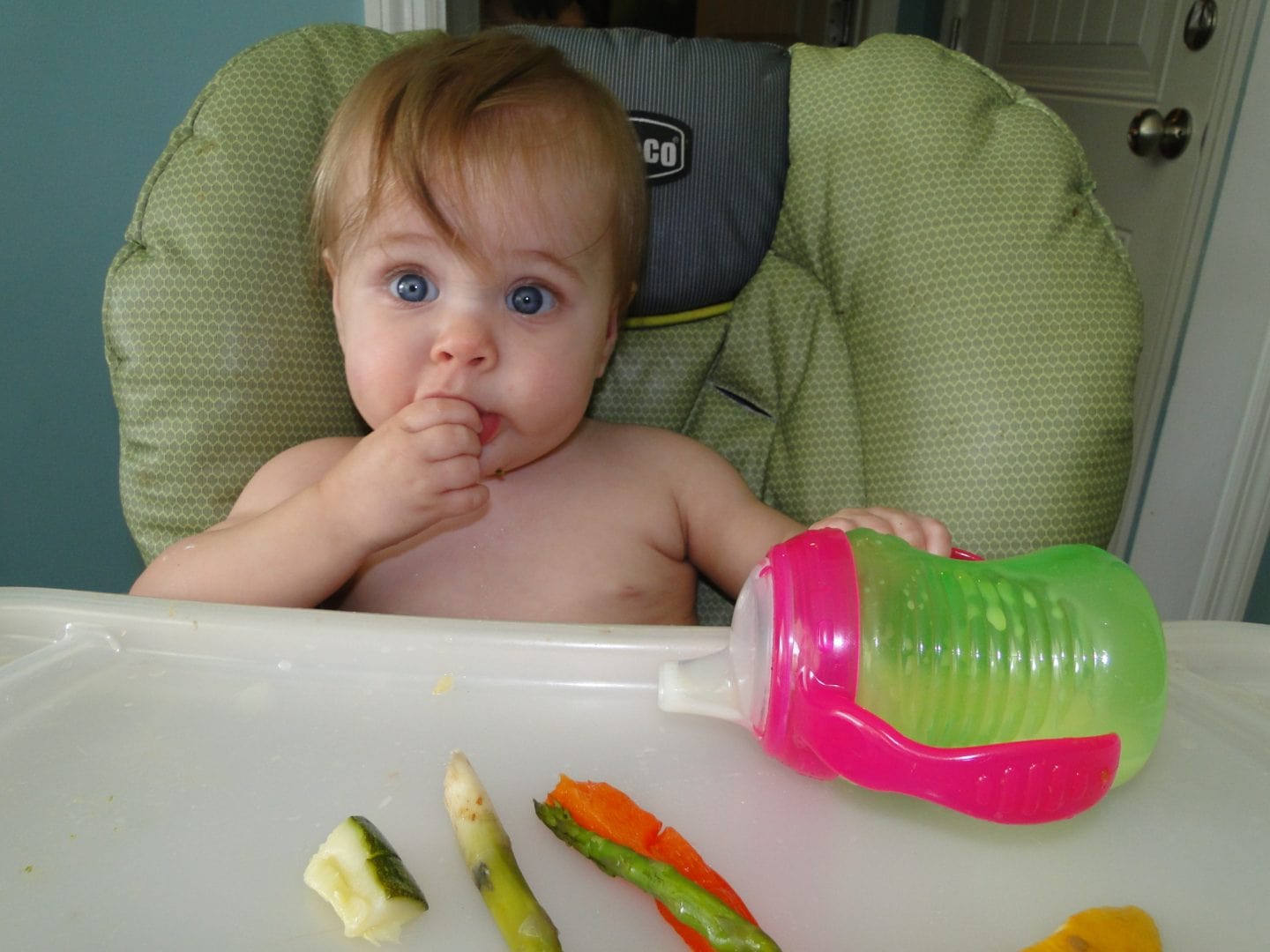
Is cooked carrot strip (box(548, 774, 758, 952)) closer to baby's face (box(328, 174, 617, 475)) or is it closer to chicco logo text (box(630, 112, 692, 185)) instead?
baby's face (box(328, 174, 617, 475))

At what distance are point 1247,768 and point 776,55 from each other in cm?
77

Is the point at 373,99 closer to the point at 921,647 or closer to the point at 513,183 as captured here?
the point at 513,183

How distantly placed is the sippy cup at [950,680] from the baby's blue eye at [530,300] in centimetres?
42

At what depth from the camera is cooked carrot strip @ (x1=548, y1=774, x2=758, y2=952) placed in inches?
17.3

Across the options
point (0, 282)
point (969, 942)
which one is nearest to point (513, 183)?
point (969, 942)

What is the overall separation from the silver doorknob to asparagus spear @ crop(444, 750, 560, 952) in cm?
189

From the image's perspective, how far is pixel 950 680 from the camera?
454mm

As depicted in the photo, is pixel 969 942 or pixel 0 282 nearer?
pixel 969 942

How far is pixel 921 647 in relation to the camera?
1.49 ft

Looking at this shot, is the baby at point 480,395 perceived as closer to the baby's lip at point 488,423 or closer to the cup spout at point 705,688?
the baby's lip at point 488,423

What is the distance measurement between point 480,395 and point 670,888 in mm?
470

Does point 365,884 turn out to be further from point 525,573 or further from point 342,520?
point 525,573

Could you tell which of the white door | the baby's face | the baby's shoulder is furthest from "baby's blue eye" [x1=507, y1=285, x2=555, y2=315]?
the white door

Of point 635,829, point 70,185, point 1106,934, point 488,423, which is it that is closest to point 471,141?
point 488,423
